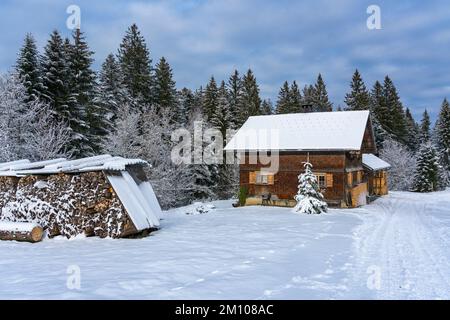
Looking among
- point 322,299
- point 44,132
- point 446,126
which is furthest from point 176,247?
point 446,126

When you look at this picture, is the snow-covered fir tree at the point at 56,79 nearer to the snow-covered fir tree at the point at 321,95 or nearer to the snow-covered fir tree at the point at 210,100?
the snow-covered fir tree at the point at 210,100

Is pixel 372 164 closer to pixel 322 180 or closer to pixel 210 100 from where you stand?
pixel 322 180

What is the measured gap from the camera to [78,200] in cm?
1180

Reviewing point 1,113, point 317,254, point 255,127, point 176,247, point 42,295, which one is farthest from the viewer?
point 255,127

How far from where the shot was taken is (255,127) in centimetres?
2725

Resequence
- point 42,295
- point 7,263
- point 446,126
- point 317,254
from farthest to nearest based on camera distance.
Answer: point 446,126
point 317,254
point 7,263
point 42,295

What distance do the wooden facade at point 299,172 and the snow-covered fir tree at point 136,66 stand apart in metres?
17.2

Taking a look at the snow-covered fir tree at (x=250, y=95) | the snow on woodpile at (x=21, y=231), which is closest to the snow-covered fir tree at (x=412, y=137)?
the snow-covered fir tree at (x=250, y=95)

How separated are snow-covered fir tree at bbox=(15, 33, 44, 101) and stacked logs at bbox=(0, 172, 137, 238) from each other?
15394mm

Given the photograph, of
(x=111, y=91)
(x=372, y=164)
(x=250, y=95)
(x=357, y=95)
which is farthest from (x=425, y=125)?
(x=111, y=91)

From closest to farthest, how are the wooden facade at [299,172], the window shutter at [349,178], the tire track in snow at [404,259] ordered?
the tire track in snow at [404,259]
the wooden facade at [299,172]
the window shutter at [349,178]

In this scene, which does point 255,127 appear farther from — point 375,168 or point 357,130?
point 375,168

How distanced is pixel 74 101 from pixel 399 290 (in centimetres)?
2669

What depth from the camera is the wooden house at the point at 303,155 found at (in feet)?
73.0
